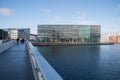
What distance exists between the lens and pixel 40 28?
93.9 meters

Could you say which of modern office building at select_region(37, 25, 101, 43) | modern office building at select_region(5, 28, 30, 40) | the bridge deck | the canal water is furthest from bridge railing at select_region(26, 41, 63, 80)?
modern office building at select_region(5, 28, 30, 40)

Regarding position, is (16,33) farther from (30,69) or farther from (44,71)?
(44,71)

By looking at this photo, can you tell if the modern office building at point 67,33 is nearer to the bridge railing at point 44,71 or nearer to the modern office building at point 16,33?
the modern office building at point 16,33

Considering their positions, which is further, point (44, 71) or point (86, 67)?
point (86, 67)

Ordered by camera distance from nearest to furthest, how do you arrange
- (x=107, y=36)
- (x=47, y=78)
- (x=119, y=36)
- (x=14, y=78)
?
(x=47, y=78) < (x=14, y=78) < (x=119, y=36) < (x=107, y=36)

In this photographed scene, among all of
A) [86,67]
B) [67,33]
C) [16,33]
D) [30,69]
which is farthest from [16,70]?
[16,33]

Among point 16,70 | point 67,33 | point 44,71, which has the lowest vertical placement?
point 16,70

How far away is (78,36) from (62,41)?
10.3m

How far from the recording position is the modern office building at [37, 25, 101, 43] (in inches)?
3684

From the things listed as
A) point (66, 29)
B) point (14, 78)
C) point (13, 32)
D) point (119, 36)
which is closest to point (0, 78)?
point (14, 78)

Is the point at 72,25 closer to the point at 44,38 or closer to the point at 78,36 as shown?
the point at 78,36

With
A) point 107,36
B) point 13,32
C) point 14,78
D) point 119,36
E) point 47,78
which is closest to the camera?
point 47,78

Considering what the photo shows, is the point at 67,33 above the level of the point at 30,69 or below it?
above

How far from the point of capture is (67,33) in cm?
9462
